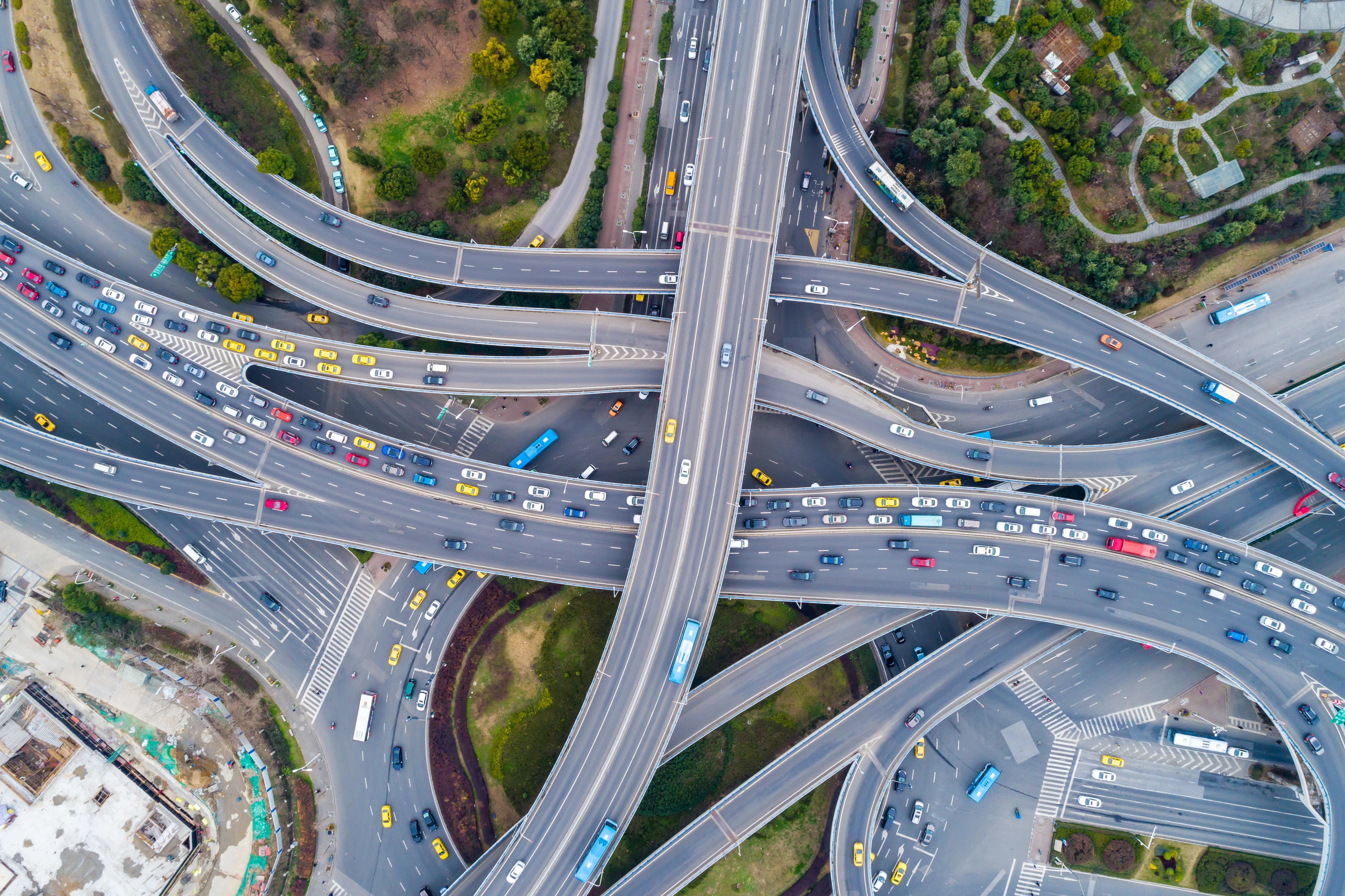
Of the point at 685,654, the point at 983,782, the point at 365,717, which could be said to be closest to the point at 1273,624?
the point at 983,782

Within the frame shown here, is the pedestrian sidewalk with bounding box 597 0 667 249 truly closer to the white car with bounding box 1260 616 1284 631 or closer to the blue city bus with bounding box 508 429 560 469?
the blue city bus with bounding box 508 429 560 469

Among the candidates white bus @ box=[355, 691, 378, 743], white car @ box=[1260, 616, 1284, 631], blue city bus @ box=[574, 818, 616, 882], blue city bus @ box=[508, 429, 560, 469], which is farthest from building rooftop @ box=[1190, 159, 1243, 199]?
white bus @ box=[355, 691, 378, 743]

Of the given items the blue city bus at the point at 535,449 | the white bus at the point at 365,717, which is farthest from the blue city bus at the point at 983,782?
the white bus at the point at 365,717

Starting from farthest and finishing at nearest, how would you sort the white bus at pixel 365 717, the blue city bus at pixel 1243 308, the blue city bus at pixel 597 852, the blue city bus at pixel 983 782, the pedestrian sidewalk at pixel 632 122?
1. the pedestrian sidewalk at pixel 632 122
2. the white bus at pixel 365 717
3. the blue city bus at pixel 983 782
4. the blue city bus at pixel 1243 308
5. the blue city bus at pixel 597 852

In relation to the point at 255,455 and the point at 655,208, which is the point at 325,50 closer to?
the point at 655,208

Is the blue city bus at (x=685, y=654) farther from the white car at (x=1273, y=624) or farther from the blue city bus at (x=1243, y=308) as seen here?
the blue city bus at (x=1243, y=308)

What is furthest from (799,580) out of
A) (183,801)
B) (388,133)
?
(183,801)
